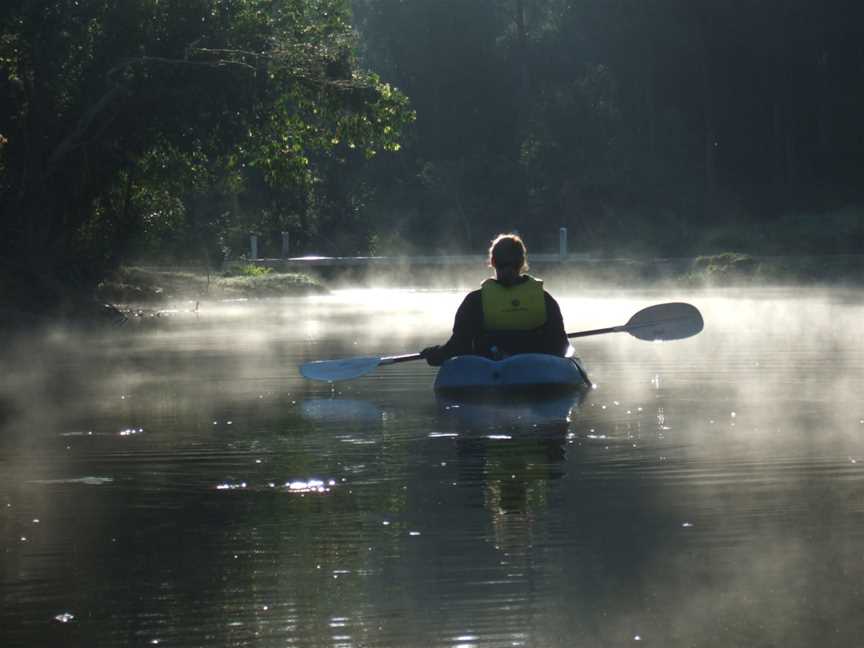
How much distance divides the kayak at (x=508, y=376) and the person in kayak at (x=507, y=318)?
0.45m

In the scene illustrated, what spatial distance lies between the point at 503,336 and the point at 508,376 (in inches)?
31.4

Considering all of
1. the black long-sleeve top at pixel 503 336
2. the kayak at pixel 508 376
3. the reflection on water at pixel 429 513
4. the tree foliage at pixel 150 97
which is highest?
the tree foliage at pixel 150 97

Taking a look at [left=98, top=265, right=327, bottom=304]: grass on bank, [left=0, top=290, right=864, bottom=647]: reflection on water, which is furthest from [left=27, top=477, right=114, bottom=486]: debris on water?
[left=98, top=265, right=327, bottom=304]: grass on bank

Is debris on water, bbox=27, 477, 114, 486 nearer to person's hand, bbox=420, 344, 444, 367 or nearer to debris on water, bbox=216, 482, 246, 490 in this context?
debris on water, bbox=216, 482, 246, 490

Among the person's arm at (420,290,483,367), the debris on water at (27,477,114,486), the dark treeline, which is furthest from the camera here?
the dark treeline

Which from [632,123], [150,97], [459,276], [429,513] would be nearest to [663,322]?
[429,513]

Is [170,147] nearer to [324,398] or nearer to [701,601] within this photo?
[324,398]

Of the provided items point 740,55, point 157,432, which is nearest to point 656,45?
point 740,55

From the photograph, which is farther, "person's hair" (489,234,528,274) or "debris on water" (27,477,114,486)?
"person's hair" (489,234,528,274)

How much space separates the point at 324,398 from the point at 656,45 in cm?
4749

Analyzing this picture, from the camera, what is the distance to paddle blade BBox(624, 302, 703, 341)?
15.4m

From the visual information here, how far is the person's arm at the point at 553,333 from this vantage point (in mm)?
12945

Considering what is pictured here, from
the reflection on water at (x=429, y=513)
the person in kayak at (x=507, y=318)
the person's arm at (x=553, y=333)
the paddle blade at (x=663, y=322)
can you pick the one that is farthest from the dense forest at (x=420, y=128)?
Answer: the person's arm at (x=553, y=333)

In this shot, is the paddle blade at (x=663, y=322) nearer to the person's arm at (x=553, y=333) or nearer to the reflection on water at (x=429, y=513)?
the reflection on water at (x=429, y=513)
